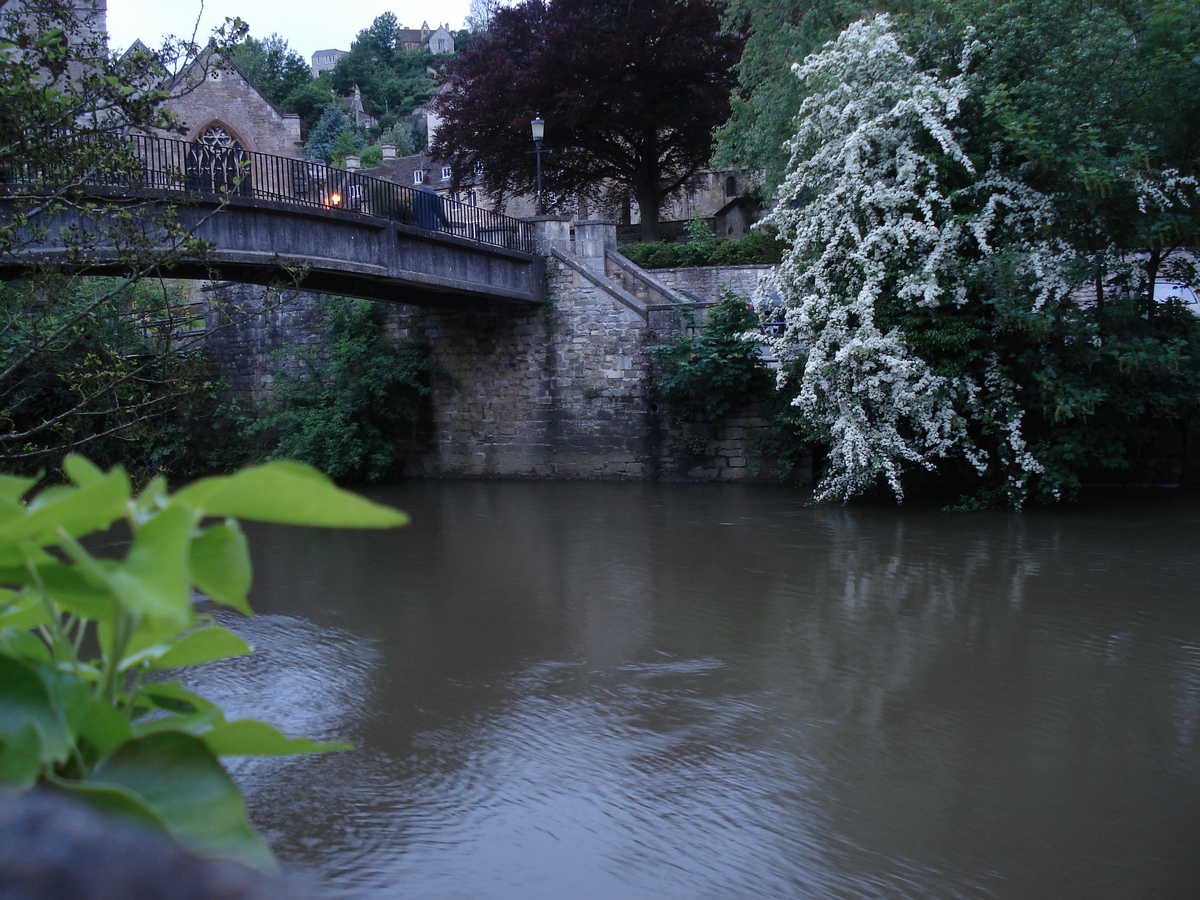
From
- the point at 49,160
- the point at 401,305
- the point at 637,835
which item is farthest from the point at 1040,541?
the point at 401,305

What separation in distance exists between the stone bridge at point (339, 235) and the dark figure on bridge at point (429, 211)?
0.07 ft

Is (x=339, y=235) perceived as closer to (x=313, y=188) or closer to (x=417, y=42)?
(x=313, y=188)

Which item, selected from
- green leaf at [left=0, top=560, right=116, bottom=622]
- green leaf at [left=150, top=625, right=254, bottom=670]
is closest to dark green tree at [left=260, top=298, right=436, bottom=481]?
green leaf at [left=150, top=625, right=254, bottom=670]

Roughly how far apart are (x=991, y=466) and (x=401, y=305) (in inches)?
496

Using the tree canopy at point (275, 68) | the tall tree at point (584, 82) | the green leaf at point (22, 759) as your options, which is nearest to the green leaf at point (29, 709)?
the green leaf at point (22, 759)

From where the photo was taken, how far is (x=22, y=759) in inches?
24.0

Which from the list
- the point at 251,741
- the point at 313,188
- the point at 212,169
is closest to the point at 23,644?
the point at 251,741

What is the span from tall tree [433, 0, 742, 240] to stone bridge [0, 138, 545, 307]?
29.7 feet

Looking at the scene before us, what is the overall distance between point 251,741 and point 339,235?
15.8 metres

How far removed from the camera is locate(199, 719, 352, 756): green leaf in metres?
0.78

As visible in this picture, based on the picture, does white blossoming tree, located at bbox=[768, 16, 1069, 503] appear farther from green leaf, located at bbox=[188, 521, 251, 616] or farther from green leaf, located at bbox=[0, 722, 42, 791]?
green leaf, located at bbox=[0, 722, 42, 791]

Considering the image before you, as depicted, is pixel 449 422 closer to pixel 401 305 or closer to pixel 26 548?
pixel 401 305

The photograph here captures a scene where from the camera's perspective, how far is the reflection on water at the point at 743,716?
4.77m

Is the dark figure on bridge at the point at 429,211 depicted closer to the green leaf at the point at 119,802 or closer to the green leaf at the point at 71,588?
the green leaf at the point at 71,588
